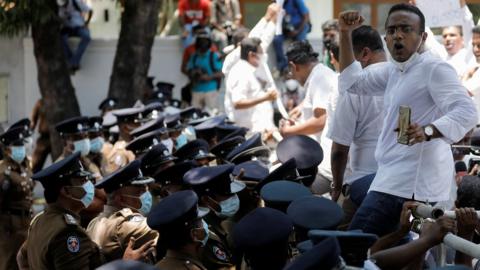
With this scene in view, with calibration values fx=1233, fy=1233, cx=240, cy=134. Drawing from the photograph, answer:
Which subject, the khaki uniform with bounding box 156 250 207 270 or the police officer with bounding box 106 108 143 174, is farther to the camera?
the police officer with bounding box 106 108 143 174

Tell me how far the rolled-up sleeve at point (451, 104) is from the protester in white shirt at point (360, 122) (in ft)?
4.43

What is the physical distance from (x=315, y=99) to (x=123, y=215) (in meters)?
2.60

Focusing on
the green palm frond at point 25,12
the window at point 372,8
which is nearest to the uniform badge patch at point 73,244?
the green palm frond at point 25,12

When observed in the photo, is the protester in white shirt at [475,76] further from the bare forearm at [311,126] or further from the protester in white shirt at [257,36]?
the protester in white shirt at [257,36]

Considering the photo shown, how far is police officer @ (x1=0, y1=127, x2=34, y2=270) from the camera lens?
11242 millimetres

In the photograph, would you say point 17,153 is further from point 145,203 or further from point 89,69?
point 89,69

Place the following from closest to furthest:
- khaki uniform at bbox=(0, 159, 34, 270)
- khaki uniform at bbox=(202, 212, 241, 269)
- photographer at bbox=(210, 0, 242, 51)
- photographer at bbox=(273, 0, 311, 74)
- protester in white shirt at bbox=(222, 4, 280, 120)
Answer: khaki uniform at bbox=(202, 212, 241, 269), khaki uniform at bbox=(0, 159, 34, 270), protester in white shirt at bbox=(222, 4, 280, 120), photographer at bbox=(273, 0, 311, 74), photographer at bbox=(210, 0, 242, 51)

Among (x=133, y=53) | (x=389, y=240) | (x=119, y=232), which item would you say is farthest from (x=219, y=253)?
(x=133, y=53)

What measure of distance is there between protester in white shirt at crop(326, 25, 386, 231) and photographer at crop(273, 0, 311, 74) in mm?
9826

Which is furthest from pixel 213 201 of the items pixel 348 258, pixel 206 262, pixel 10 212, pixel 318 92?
pixel 10 212

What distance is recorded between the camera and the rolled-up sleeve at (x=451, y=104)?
632 centimetres

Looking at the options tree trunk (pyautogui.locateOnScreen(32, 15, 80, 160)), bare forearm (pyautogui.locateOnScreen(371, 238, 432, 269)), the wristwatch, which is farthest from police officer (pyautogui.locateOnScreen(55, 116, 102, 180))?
bare forearm (pyautogui.locateOnScreen(371, 238, 432, 269))

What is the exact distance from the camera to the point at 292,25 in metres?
18.0

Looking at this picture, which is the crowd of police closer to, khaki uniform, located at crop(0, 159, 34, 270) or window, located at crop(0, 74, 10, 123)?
khaki uniform, located at crop(0, 159, 34, 270)
